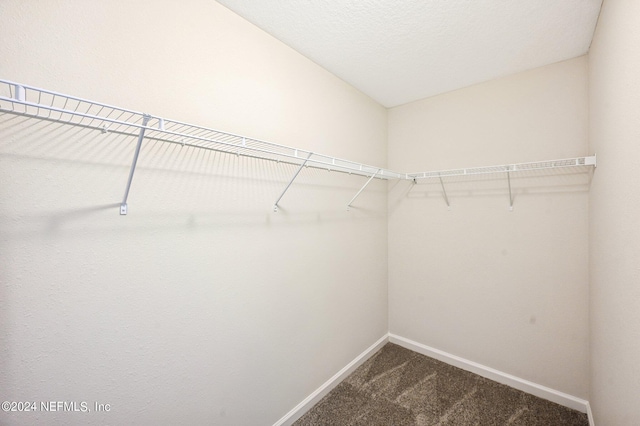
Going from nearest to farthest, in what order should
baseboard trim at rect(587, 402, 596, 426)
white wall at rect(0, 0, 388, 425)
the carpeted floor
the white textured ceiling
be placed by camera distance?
white wall at rect(0, 0, 388, 425), the white textured ceiling, baseboard trim at rect(587, 402, 596, 426), the carpeted floor

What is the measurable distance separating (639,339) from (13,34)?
2296 millimetres

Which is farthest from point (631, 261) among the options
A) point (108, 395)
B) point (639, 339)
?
point (108, 395)

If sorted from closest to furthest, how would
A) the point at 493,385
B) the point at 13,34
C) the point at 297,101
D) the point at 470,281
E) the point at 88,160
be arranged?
the point at 13,34, the point at 88,160, the point at 297,101, the point at 493,385, the point at 470,281

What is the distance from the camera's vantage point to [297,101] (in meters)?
1.70

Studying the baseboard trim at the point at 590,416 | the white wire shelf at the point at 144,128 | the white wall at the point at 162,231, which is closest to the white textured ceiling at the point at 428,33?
the white wall at the point at 162,231

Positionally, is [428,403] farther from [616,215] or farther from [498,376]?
[616,215]

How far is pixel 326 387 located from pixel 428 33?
2524 millimetres

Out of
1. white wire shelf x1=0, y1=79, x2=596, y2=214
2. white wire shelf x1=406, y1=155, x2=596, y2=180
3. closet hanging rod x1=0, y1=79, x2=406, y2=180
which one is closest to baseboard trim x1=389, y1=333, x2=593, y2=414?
white wire shelf x1=0, y1=79, x2=596, y2=214

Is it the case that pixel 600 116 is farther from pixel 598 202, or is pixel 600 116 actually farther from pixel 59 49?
pixel 59 49

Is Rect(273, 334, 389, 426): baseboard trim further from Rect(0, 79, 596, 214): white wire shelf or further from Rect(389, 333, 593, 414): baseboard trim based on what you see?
Rect(0, 79, 596, 214): white wire shelf

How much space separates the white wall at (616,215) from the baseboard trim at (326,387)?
1.46 m

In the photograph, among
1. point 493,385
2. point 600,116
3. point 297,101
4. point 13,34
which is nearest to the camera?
point 13,34

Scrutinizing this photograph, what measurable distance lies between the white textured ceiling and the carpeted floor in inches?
96.7

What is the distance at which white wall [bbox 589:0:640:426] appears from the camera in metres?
0.90
